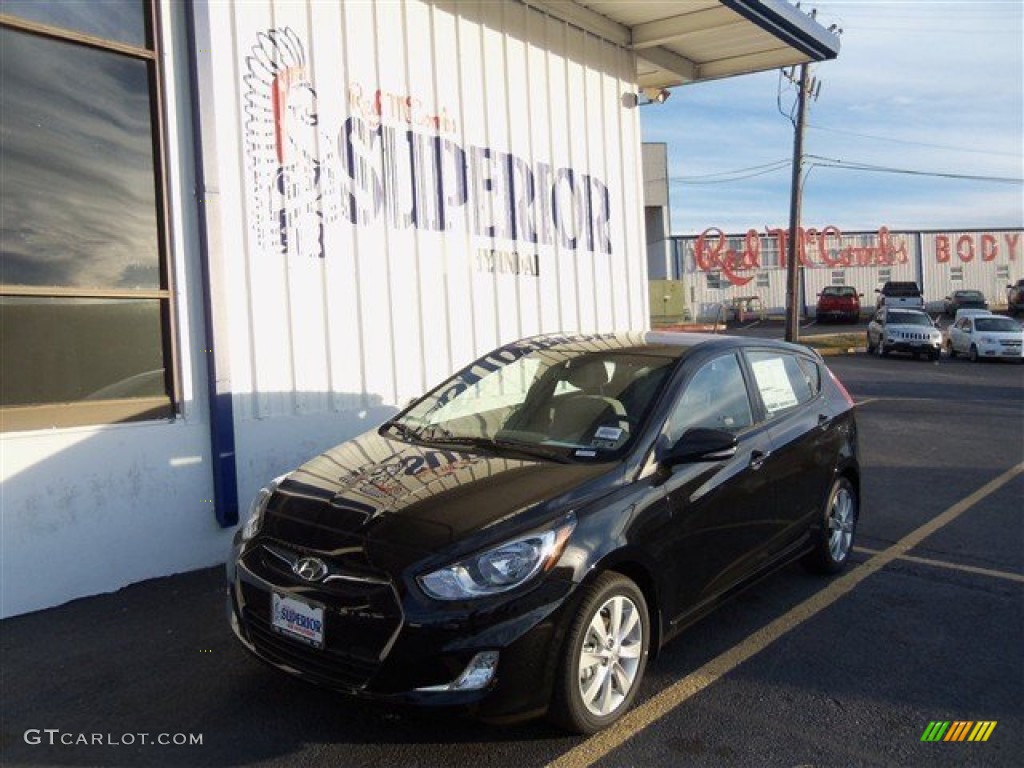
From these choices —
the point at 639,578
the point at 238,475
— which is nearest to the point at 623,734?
the point at 639,578

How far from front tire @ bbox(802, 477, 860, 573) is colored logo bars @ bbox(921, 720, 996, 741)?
5.32 feet

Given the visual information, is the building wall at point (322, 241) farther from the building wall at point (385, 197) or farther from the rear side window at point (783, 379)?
the rear side window at point (783, 379)

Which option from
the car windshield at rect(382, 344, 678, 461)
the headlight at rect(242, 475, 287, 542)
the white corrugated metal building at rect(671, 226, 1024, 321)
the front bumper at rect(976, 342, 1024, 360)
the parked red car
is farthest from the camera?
the white corrugated metal building at rect(671, 226, 1024, 321)

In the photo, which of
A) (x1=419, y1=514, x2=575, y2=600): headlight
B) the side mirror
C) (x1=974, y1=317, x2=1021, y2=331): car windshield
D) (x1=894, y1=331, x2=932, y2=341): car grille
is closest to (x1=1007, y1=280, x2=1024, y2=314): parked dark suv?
(x1=974, y1=317, x2=1021, y2=331): car windshield

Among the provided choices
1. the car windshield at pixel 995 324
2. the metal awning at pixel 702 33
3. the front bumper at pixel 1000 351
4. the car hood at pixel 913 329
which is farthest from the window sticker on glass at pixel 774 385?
the car windshield at pixel 995 324

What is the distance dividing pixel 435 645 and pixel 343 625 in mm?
372

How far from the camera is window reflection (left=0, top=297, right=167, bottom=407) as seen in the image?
4938mm

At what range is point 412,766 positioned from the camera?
3.12 metres

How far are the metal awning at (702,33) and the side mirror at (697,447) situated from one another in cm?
613

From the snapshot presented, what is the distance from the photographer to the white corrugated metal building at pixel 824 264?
4594cm

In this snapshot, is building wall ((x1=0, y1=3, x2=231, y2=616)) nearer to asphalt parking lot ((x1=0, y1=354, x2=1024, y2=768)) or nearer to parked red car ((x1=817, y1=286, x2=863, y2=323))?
asphalt parking lot ((x1=0, y1=354, x2=1024, y2=768))

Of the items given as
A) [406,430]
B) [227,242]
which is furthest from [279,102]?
[406,430]

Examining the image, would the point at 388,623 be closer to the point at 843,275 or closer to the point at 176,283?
the point at 176,283

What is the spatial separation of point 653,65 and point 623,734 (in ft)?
29.4
